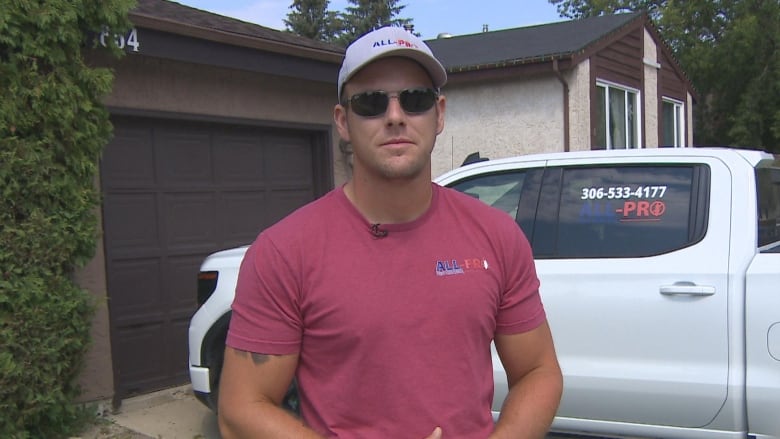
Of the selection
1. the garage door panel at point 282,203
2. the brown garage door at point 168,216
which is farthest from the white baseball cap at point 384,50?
the garage door panel at point 282,203

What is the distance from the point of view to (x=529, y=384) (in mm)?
1792

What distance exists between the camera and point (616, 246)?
13.0ft

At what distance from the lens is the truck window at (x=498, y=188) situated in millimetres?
4336

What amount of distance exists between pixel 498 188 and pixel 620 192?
0.74 meters

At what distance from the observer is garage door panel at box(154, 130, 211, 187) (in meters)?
6.13

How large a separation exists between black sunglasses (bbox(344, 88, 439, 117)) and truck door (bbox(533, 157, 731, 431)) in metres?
2.42

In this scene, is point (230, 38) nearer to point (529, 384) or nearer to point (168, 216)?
point (168, 216)

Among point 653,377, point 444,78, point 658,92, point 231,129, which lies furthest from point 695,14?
point 444,78

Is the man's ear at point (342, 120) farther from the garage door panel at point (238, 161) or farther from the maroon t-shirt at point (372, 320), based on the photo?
the garage door panel at point (238, 161)

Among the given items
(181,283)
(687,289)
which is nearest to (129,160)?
(181,283)

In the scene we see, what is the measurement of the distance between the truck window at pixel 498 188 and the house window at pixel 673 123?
13823mm

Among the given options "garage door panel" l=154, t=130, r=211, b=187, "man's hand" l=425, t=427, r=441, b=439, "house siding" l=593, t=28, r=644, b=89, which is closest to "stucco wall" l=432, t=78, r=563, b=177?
"house siding" l=593, t=28, r=644, b=89

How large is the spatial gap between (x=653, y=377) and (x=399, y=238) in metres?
2.53

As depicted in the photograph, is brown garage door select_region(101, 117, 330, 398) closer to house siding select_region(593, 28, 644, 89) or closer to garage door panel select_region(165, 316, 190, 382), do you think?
garage door panel select_region(165, 316, 190, 382)
